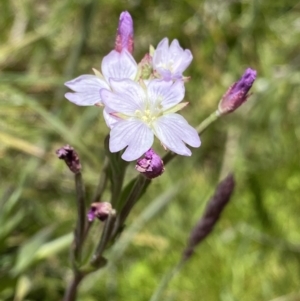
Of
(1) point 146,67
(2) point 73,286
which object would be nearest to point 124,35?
(1) point 146,67

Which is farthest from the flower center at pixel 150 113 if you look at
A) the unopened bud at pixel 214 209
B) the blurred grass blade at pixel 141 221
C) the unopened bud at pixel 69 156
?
the blurred grass blade at pixel 141 221

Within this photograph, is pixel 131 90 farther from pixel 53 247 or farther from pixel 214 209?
pixel 53 247

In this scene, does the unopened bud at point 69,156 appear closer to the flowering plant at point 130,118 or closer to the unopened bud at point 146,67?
the flowering plant at point 130,118

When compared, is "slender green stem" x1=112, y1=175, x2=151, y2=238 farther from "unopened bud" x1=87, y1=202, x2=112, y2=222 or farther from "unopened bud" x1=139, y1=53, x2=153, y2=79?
"unopened bud" x1=139, y1=53, x2=153, y2=79

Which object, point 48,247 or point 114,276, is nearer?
point 48,247

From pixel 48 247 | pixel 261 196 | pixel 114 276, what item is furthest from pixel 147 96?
pixel 261 196

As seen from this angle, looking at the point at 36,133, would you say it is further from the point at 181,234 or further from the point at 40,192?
the point at 181,234

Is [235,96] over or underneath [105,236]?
over
